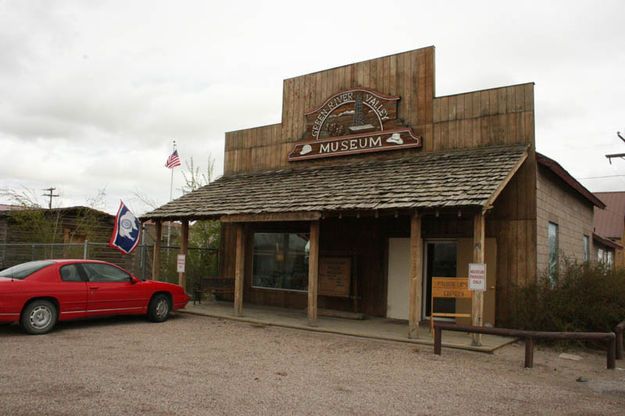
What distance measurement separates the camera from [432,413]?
5.47m

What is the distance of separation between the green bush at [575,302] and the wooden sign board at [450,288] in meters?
1.32

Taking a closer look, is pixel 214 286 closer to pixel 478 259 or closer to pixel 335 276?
pixel 335 276

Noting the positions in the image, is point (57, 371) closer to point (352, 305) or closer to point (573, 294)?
point (352, 305)

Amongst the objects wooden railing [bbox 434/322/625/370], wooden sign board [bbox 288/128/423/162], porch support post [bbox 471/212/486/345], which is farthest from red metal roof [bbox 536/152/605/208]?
wooden railing [bbox 434/322/625/370]

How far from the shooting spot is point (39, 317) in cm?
963

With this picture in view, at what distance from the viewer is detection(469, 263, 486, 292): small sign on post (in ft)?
30.1

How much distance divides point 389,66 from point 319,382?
983 centimetres

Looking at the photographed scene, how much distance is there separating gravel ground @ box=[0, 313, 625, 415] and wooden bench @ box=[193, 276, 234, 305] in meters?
4.85

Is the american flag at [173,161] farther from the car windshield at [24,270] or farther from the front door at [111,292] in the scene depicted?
the car windshield at [24,270]

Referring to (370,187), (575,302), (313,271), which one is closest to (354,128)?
(370,187)

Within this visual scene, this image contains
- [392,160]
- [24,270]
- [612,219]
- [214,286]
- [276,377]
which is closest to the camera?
[276,377]

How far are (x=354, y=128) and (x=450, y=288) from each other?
231 inches

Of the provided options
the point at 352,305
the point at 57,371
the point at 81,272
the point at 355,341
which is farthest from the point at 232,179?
A: the point at 57,371

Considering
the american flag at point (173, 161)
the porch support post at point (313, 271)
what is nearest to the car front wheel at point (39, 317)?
the porch support post at point (313, 271)
